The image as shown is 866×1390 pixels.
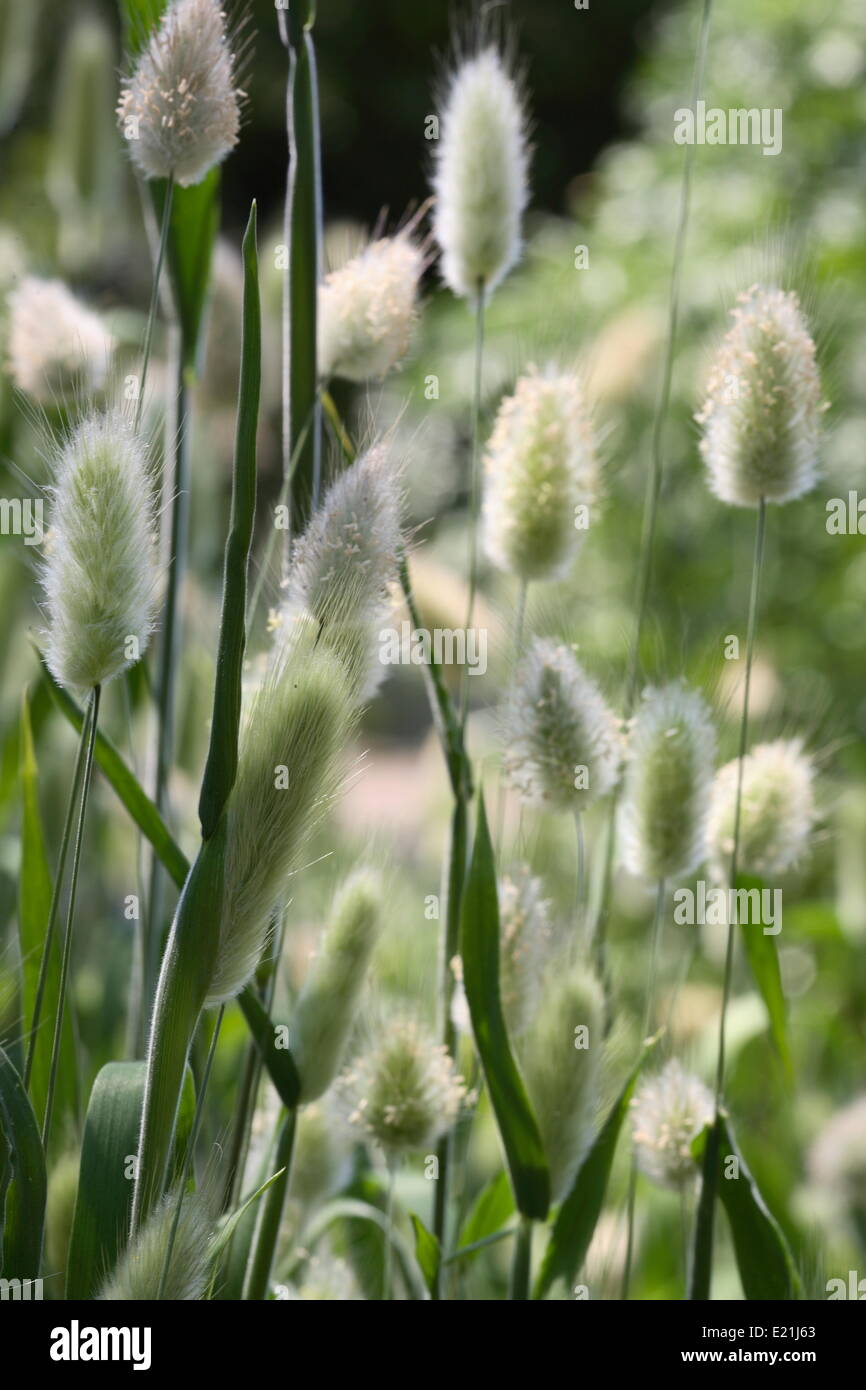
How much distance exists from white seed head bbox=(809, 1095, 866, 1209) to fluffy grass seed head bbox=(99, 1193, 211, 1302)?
0.68 meters

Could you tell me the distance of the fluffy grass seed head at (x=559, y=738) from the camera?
62cm

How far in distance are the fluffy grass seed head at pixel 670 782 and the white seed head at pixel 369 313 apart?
0.21 m

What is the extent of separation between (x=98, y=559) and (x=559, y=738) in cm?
23

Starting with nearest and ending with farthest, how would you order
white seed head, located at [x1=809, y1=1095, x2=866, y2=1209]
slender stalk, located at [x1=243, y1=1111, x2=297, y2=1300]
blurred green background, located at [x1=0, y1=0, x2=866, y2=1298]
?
1. slender stalk, located at [x1=243, y1=1111, x2=297, y2=1300]
2. blurred green background, located at [x1=0, y1=0, x2=866, y2=1298]
3. white seed head, located at [x1=809, y1=1095, x2=866, y2=1209]

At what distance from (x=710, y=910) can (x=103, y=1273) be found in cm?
42

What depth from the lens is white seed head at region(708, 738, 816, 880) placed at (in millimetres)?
708

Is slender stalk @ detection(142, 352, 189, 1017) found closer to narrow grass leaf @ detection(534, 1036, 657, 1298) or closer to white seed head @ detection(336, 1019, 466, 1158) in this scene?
white seed head @ detection(336, 1019, 466, 1158)

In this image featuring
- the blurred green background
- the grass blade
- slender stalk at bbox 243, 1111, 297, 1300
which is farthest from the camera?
the blurred green background

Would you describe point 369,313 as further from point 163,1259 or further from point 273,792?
point 163,1259

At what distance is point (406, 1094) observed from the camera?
0.63m

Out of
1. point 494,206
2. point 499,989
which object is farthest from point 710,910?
point 494,206

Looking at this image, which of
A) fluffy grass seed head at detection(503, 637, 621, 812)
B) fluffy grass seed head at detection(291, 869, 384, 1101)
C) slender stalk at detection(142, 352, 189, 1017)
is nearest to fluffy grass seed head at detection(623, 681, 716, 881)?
fluffy grass seed head at detection(503, 637, 621, 812)

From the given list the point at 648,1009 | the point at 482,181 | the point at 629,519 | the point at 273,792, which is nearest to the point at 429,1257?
the point at 648,1009
